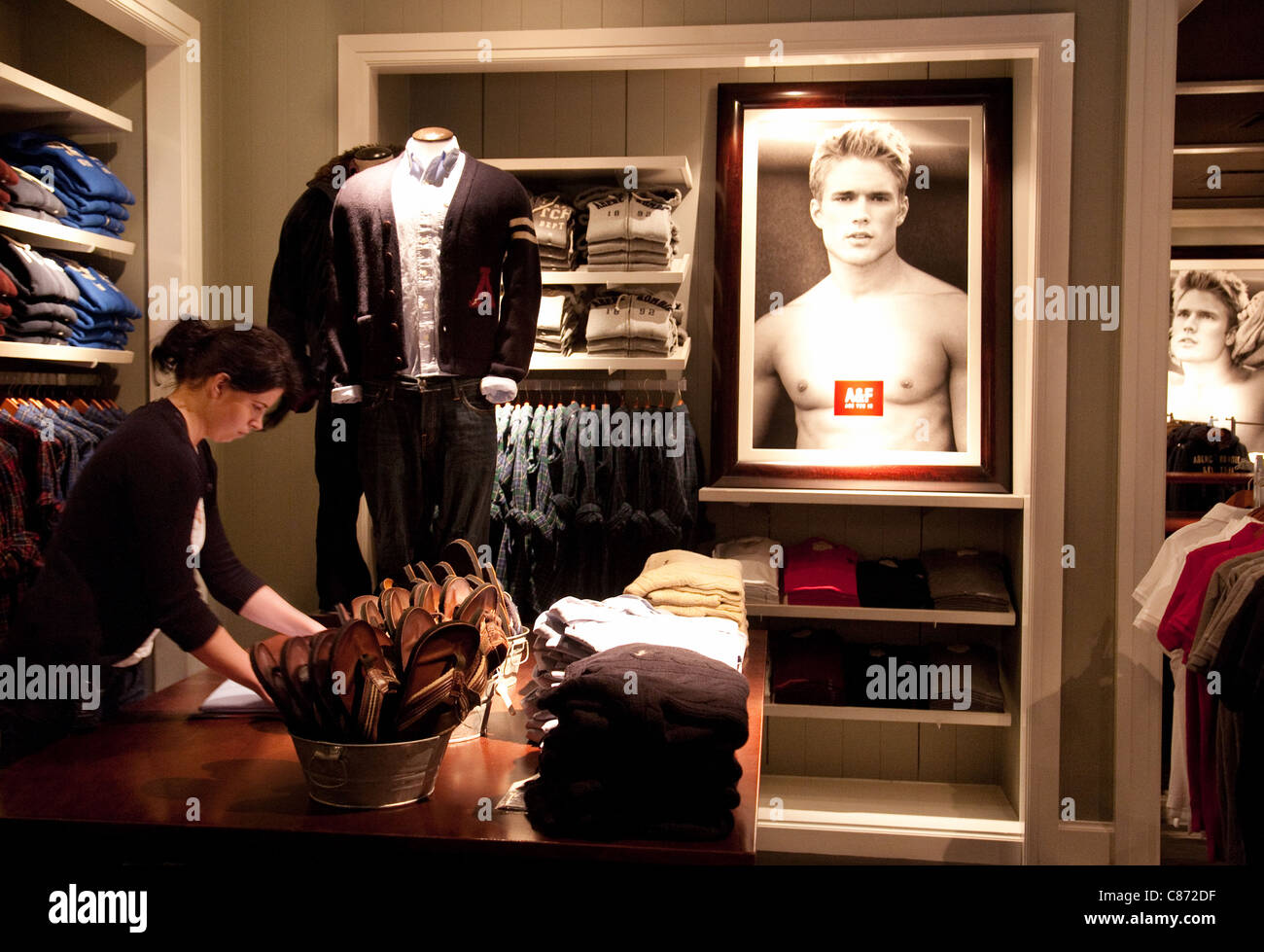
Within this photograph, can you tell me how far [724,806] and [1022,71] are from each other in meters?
3.24

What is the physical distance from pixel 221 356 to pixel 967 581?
2.71m

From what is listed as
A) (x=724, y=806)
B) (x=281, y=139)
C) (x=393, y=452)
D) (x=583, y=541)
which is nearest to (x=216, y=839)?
(x=724, y=806)

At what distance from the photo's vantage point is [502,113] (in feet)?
14.1

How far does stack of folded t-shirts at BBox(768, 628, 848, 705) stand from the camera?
3.85 meters

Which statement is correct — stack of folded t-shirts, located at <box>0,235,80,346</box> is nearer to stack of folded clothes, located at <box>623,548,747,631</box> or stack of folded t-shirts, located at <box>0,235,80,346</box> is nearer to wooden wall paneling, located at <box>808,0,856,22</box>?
stack of folded clothes, located at <box>623,548,747,631</box>

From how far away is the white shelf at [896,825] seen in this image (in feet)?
12.1

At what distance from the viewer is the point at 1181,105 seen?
4.66 meters

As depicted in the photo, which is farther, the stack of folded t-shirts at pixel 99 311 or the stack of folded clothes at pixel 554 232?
the stack of folded clothes at pixel 554 232

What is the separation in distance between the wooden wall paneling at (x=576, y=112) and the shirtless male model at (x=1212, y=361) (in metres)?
2.80

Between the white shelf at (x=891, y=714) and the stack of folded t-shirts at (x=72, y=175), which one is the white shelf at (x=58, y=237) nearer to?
the stack of folded t-shirts at (x=72, y=175)

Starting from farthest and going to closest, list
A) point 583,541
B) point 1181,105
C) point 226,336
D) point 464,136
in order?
point 1181,105
point 464,136
point 583,541
point 226,336

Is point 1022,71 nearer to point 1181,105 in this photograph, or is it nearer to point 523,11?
point 1181,105

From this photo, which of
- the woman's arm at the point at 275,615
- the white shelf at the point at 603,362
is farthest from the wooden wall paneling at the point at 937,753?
the woman's arm at the point at 275,615

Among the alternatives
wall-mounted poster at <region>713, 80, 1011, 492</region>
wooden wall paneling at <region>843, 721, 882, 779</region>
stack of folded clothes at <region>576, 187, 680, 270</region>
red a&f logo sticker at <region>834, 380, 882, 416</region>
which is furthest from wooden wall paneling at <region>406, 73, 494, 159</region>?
wooden wall paneling at <region>843, 721, 882, 779</region>
